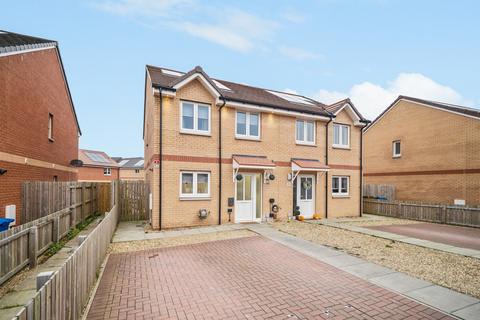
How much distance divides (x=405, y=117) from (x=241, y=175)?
53.2ft

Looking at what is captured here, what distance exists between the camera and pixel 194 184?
11773 mm

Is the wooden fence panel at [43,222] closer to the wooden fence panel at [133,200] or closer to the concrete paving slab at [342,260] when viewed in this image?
the wooden fence panel at [133,200]

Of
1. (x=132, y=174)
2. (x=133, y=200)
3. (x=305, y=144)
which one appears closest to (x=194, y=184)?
(x=133, y=200)

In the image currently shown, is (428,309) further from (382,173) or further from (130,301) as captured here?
(382,173)

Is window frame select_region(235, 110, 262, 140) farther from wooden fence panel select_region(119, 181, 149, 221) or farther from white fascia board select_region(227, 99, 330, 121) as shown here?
wooden fence panel select_region(119, 181, 149, 221)

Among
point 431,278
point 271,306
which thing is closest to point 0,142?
point 271,306

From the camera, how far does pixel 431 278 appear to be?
5.74m

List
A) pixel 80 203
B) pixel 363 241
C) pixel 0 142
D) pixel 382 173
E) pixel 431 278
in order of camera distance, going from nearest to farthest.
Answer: pixel 431 278
pixel 0 142
pixel 363 241
pixel 80 203
pixel 382 173

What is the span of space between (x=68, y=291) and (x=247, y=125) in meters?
10.8

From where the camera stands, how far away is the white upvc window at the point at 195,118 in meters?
11.7

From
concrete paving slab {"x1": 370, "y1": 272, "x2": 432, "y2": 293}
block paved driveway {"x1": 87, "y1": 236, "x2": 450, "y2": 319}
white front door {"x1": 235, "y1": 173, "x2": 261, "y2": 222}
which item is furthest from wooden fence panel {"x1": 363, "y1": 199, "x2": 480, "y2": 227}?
block paved driveway {"x1": 87, "y1": 236, "x2": 450, "y2": 319}

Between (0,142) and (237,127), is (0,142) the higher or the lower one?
the lower one

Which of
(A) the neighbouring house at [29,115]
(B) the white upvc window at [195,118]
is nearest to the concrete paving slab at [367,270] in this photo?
(B) the white upvc window at [195,118]

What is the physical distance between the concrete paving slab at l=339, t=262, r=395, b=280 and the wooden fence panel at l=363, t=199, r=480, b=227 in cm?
1081
